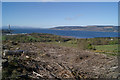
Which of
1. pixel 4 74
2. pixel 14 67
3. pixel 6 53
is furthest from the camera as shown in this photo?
pixel 6 53

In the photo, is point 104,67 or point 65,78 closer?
point 65,78

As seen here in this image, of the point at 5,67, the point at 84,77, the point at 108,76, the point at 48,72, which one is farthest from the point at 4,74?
the point at 108,76

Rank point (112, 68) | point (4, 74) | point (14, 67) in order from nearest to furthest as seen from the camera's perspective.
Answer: point (4, 74) < point (14, 67) < point (112, 68)

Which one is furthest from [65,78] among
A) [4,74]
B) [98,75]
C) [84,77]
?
[4,74]

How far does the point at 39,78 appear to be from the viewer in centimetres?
336

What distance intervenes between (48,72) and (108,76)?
5.62ft

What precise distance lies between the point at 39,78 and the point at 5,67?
1.00m

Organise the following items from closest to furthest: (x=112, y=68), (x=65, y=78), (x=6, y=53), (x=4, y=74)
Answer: (x=4, y=74), (x=65, y=78), (x=112, y=68), (x=6, y=53)

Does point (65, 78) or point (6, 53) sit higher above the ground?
point (6, 53)

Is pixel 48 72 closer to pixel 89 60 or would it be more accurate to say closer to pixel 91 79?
pixel 91 79

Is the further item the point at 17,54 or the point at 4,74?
the point at 17,54

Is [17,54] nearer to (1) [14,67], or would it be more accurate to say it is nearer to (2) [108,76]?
(1) [14,67]

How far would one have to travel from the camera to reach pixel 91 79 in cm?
355

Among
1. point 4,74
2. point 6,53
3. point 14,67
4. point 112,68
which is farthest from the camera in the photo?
point 6,53
